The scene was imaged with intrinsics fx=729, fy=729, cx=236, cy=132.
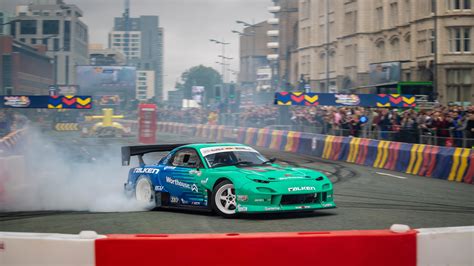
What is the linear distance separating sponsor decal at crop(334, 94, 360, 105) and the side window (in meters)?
19.5

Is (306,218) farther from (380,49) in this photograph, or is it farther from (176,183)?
(380,49)

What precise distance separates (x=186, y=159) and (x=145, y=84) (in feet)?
272

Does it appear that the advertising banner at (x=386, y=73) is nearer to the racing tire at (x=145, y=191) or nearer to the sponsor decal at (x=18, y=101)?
the sponsor decal at (x=18, y=101)

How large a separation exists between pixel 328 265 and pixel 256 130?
2962cm

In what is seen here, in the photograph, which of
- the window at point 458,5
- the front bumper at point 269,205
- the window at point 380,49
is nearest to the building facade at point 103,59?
the window at point 380,49

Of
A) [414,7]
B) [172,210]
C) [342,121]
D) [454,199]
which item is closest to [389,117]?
[342,121]

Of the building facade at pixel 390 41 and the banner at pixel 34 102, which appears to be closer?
the banner at pixel 34 102

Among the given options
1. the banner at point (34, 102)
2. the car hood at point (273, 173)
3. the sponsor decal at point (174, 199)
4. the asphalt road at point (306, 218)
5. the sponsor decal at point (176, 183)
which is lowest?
the asphalt road at point (306, 218)

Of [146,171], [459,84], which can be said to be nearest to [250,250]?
[146,171]

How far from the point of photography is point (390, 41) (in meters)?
57.8

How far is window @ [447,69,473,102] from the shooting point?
165ft

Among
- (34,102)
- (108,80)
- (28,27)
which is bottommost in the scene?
(34,102)

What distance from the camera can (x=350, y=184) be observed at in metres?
17.2

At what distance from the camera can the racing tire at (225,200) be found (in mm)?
10797
